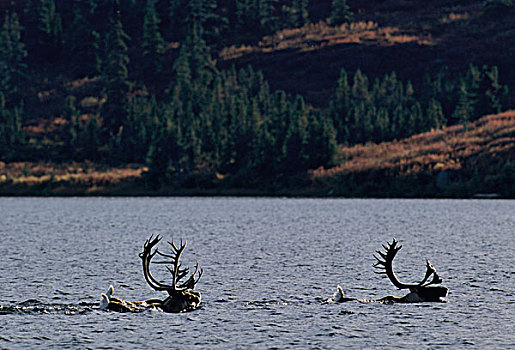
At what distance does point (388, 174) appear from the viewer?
306ft

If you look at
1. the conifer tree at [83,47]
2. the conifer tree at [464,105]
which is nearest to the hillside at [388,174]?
the conifer tree at [464,105]

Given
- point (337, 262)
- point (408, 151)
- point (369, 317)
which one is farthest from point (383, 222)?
point (369, 317)

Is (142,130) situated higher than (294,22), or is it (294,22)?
(294,22)

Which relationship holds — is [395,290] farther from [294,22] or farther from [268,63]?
[294,22]

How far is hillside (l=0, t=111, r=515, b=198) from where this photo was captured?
8938 cm

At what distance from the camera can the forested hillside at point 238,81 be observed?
4077 inches

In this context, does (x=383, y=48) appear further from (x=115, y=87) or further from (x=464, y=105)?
(x=115, y=87)

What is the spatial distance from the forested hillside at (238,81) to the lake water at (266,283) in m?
35.6

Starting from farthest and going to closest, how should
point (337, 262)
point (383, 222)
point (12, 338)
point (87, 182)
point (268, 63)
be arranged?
point (268, 63) → point (87, 182) → point (383, 222) → point (337, 262) → point (12, 338)

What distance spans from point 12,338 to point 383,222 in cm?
4886

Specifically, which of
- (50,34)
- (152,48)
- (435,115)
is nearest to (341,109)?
(435,115)

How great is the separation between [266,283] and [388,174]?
65.1 meters

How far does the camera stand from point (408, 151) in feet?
329

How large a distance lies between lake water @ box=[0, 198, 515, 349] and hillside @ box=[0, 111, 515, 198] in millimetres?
20646
